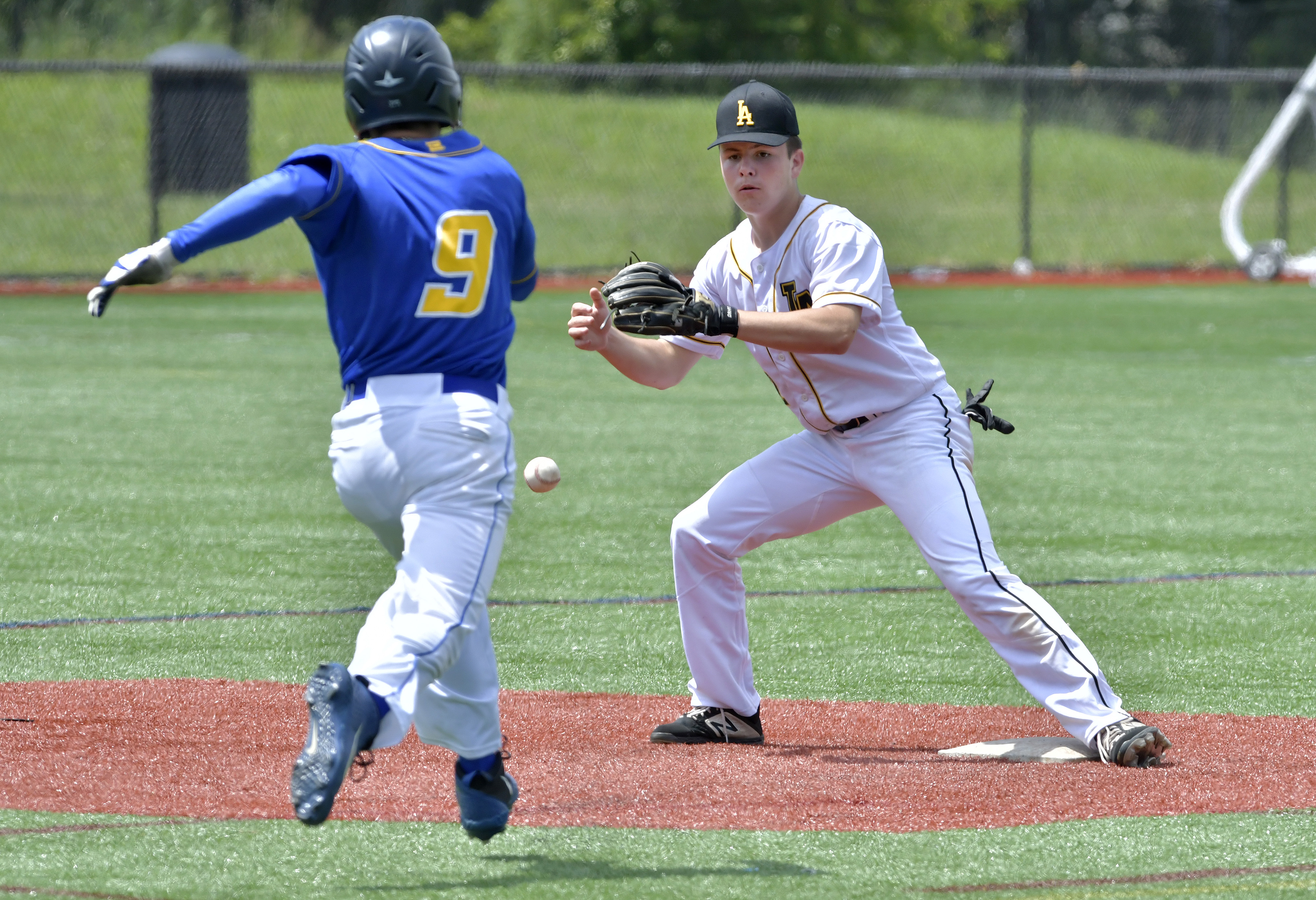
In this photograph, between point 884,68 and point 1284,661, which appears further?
point 884,68

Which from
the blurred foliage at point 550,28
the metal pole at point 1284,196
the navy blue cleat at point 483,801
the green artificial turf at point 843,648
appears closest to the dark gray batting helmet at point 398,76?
the navy blue cleat at point 483,801

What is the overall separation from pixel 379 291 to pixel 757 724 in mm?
2136

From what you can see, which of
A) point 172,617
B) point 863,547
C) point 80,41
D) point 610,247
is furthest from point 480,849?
point 80,41

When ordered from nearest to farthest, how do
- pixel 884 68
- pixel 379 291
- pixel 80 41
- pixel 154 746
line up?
pixel 379 291 → pixel 154 746 → pixel 884 68 → pixel 80 41

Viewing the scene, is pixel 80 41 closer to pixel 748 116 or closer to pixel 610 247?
pixel 610 247

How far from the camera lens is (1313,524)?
30.0 ft

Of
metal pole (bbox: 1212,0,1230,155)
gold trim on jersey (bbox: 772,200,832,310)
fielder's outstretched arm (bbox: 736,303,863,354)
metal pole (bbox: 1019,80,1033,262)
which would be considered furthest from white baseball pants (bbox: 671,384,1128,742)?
metal pole (bbox: 1212,0,1230,155)

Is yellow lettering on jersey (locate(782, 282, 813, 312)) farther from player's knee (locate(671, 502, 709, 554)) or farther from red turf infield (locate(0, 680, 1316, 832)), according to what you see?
red turf infield (locate(0, 680, 1316, 832))

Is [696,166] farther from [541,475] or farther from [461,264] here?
[461,264]

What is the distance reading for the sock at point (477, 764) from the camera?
390cm

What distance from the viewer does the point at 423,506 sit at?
375 centimetres

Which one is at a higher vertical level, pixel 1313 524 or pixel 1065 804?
pixel 1065 804

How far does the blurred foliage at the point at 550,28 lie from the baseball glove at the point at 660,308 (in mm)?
30944

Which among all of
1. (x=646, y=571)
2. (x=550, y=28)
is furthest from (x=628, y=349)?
(x=550, y=28)
